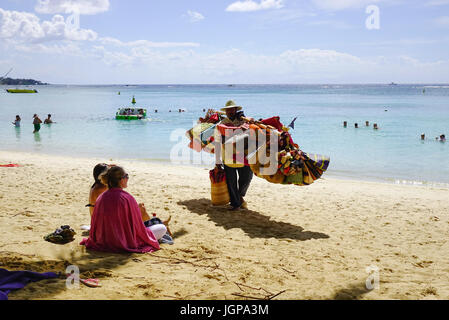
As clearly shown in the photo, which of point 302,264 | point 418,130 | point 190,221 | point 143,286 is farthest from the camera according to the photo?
point 418,130

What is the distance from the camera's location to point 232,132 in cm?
621

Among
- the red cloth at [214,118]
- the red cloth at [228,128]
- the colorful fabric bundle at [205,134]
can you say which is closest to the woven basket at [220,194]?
the colorful fabric bundle at [205,134]

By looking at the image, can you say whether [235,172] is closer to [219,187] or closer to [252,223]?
[219,187]

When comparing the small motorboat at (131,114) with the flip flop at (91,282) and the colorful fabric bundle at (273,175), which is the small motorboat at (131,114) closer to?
the colorful fabric bundle at (273,175)

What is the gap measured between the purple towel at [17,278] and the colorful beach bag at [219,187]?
363 centimetres

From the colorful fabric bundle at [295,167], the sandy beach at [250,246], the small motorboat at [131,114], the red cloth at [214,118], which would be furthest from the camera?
the small motorboat at [131,114]

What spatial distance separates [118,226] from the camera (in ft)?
14.1

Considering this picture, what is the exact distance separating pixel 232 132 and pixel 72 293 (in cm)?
366

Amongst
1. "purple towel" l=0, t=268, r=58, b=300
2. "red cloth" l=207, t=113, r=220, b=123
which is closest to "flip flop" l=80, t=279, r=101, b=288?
"purple towel" l=0, t=268, r=58, b=300

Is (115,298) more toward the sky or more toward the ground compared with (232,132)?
more toward the ground

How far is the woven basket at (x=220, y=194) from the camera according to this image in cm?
693

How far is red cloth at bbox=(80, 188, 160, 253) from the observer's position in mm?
4211
